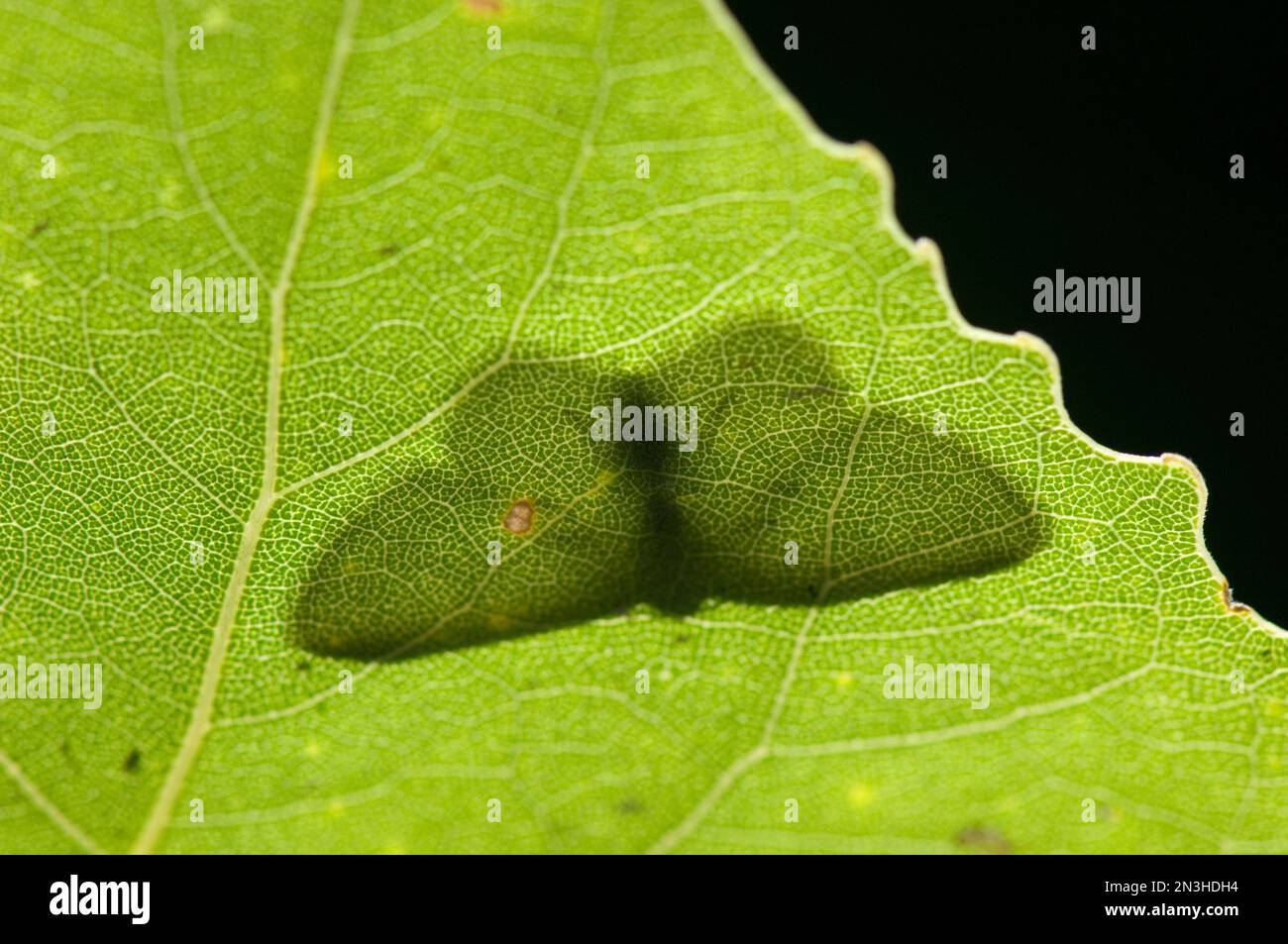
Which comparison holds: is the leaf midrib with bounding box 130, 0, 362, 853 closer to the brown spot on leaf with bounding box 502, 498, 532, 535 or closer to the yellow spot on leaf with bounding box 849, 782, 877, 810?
the brown spot on leaf with bounding box 502, 498, 532, 535

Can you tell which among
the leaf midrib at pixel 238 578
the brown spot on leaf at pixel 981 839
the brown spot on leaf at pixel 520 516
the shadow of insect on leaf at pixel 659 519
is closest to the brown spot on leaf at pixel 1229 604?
the shadow of insect on leaf at pixel 659 519

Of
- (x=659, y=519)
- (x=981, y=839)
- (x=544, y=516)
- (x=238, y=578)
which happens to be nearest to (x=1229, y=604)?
(x=981, y=839)

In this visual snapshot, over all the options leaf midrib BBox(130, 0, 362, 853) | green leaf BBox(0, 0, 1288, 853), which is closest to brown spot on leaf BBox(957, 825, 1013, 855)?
green leaf BBox(0, 0, 1288, 853)

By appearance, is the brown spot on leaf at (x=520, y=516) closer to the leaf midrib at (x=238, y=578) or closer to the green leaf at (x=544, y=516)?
the green leaf at (x=544, y=516)

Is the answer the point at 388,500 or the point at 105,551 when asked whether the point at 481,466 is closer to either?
the point at 388,500

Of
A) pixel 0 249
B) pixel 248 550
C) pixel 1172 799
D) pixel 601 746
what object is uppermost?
pixel 0 249

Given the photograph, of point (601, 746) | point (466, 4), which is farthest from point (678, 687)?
point (466, 4)
